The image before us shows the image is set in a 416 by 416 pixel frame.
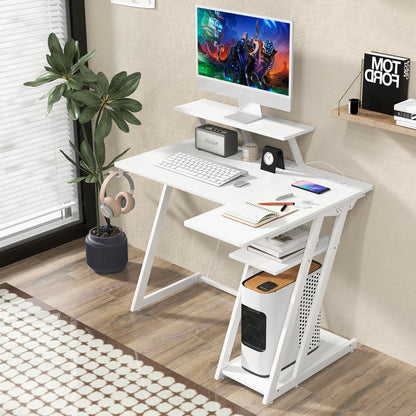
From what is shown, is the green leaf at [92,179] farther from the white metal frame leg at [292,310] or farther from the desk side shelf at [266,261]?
the white metal frame leg at [292,310]

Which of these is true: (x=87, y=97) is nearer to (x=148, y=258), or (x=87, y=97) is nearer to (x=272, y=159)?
(x=148, y=258)

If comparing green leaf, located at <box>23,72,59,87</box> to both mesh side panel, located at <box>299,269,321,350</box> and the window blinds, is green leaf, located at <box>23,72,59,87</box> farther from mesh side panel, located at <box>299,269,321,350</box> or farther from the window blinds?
Answer: mesh side panel, located at <box>299,269,321,350</box>

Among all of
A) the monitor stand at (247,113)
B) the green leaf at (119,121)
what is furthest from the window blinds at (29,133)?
the monitor stand at (247,113)

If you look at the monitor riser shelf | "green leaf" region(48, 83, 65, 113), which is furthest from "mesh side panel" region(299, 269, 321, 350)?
"green leaf" region(48, 83, 65, 113)

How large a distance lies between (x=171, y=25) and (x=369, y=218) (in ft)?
4.62

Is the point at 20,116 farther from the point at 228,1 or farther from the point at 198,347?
the point at 198,347

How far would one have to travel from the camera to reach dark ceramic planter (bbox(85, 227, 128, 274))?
4.18 m

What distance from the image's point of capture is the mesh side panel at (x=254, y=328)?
322 centimetres

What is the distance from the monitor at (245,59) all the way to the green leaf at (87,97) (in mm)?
586

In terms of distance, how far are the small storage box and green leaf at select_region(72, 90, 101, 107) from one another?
129 cm

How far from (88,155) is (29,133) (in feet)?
1.30

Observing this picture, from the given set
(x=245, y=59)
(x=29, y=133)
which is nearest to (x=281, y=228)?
(x=245, y=59)

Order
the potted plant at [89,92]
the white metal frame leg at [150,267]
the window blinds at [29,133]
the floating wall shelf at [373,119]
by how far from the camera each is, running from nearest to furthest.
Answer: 1. the floating wall shelf at [373,119]
2. the white metal frame leg at [150,267]
3. the potted plant at [89,92]
4. the window blinds at [29,133]

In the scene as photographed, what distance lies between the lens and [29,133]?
169 inches
